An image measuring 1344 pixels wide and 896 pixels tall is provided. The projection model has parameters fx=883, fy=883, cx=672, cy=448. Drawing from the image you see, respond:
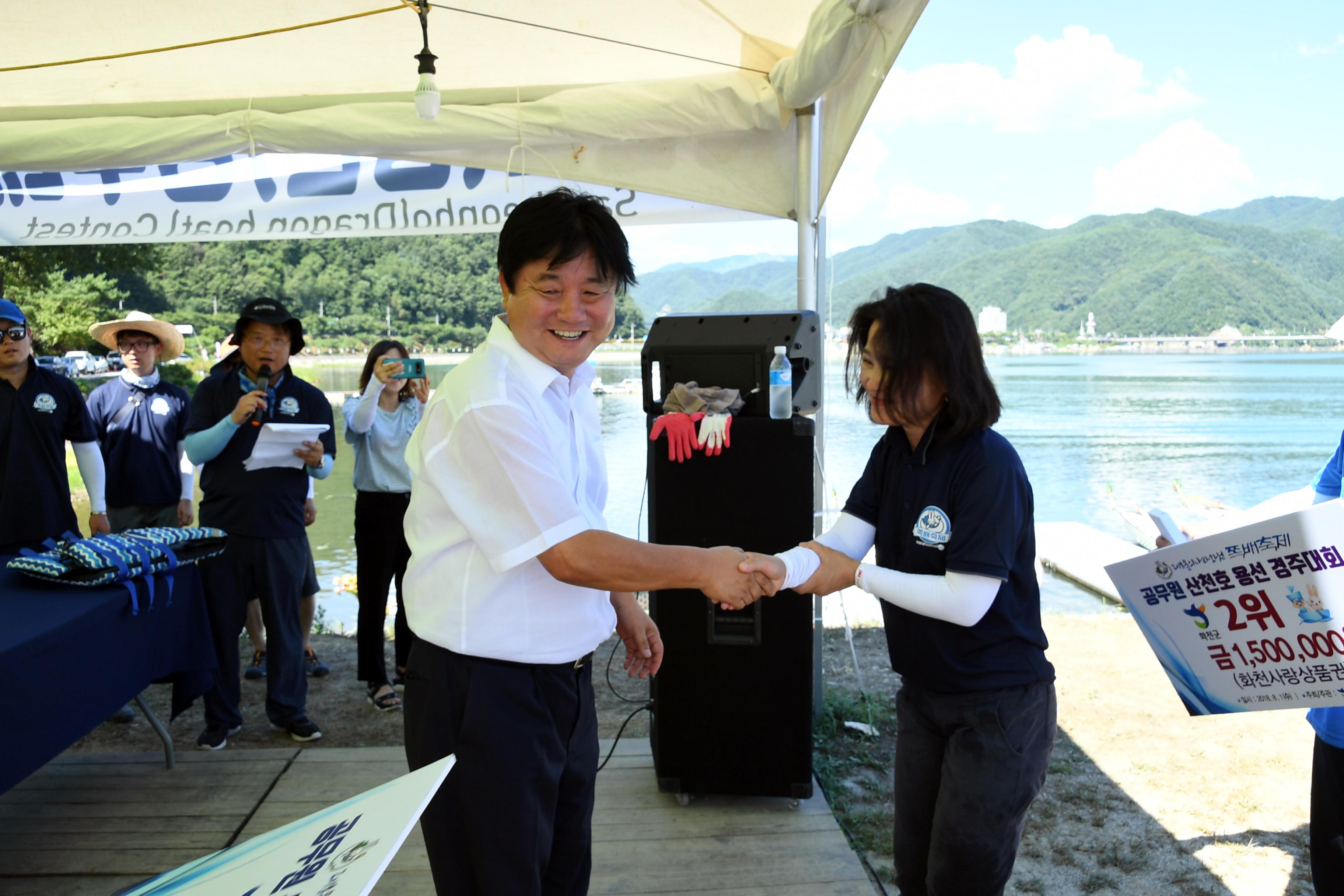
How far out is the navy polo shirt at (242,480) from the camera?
347 centimetres

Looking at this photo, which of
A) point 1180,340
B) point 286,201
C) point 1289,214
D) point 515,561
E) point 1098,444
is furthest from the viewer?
point 1289,214

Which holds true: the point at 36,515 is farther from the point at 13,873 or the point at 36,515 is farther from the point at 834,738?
the point at 834,738

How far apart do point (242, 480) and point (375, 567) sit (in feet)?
2.66

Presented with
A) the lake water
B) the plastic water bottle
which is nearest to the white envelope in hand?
the lake water

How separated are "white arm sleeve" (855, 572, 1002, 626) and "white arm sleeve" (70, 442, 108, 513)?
353cm

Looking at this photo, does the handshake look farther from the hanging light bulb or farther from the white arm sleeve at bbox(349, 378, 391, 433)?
the white arm sleeve at bbox(349, 378, 391, 433)

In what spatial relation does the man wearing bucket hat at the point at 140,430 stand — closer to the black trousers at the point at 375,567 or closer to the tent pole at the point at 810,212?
the black trousers at the point at 375,567

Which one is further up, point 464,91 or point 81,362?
point 464,91

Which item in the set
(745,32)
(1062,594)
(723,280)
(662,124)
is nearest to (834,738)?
(662,124)

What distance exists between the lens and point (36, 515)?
357 centimetres

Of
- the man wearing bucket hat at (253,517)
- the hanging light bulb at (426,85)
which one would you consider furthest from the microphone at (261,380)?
the hanging light bulb at (426,85)

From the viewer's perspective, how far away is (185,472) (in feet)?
15.5

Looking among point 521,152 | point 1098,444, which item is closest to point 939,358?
point 521,152

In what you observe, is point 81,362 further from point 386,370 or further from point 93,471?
point 386,370
